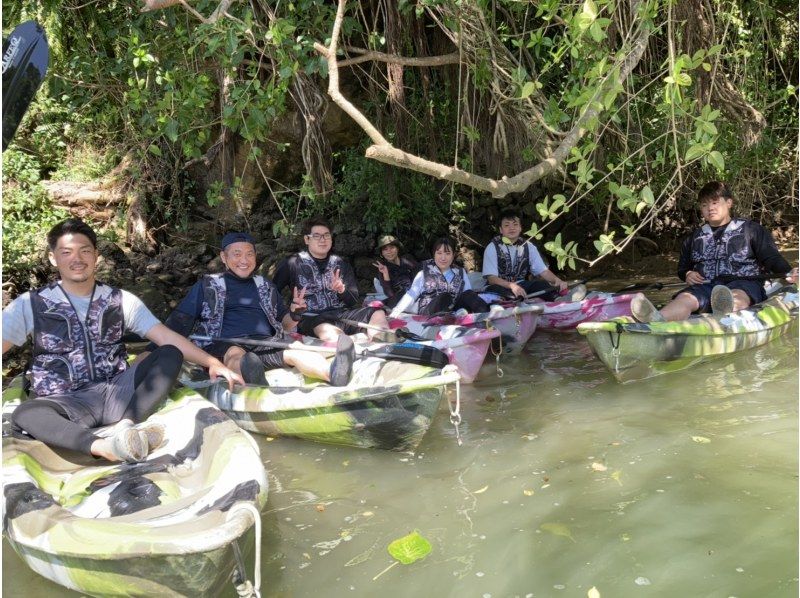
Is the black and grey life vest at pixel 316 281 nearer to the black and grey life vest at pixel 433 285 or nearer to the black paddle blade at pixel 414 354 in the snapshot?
the black and grey life vest at pixel 433 285

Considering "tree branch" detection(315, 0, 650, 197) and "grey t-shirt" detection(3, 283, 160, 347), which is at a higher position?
"tree branch" detection(315, 0, 650, 197)

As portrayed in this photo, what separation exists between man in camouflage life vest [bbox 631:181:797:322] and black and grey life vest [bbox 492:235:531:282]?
176cm

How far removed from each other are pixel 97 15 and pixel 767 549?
8.38 meters

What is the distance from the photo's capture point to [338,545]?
329 centimetres

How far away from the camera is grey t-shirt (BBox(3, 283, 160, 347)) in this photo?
12.8ft

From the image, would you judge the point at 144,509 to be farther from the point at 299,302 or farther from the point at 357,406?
the point at 299,302

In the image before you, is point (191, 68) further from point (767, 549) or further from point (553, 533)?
point (767, 549)

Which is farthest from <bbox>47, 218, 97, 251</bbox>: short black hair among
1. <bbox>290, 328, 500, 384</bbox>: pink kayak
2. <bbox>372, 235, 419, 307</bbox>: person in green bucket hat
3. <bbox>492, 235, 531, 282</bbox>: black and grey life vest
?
<bbox>492, 235, 531, 282</bbox>: black and grey life vest

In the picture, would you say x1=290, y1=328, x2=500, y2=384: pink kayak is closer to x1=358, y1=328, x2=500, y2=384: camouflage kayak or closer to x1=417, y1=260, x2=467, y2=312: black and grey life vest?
x1=358, y1=328, x2=500, y2=384: camouflage kayak

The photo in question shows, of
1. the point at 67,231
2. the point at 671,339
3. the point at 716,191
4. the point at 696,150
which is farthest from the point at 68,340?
the point at 716,191

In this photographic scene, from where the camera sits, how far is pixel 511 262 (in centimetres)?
752

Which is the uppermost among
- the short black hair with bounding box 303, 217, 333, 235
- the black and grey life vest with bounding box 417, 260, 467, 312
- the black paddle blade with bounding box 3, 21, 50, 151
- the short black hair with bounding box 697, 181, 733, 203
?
the black paddle blade with bounding box 3, 21, 50, 151

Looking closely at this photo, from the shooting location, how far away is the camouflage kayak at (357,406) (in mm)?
4035

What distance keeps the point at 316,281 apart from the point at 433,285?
112 centimetres
